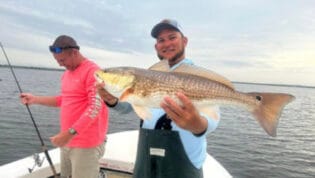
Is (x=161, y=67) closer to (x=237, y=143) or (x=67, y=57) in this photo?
(x=67, y=57)

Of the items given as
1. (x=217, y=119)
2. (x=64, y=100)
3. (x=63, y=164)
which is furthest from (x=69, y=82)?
(x=217, y=119)

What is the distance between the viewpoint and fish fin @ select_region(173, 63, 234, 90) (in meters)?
2.79

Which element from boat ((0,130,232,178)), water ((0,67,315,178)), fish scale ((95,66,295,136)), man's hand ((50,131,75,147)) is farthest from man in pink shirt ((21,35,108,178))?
water ((0,67,315,178))

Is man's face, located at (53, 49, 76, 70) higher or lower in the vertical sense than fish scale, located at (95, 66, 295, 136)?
higher

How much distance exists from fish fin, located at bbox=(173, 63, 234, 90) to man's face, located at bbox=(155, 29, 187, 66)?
1.46 ft

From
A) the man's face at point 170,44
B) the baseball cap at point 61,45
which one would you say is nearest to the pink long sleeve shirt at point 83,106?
the baseball cap at point 61,45

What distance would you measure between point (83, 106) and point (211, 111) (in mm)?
2227

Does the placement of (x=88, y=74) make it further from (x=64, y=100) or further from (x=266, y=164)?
(x=266, y=164)

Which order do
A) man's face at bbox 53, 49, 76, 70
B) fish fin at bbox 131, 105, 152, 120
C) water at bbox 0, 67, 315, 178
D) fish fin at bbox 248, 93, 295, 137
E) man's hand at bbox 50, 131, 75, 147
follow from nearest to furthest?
1. fish fin at bbox 131, 105, 152, 120
2. fish fin at bbox 248, 93, 295, 137
3. man's hand at bbox 50, 131, 75, 147
4. man's face at bbox 53, 49, 76, 70
5. water at bbox 0, 67, 315, 178

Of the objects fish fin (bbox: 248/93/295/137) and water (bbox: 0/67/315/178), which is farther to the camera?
water (bbox: 0/67/315/178)

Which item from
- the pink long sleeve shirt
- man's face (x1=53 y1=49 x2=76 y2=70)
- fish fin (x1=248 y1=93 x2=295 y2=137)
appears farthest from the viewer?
man's face (x1=53 y1=49 x2=76 y2=70)

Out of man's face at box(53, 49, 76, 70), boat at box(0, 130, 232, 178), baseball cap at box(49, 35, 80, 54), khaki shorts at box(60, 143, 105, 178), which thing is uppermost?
baseball cap at box(49, 35, 80, 54)

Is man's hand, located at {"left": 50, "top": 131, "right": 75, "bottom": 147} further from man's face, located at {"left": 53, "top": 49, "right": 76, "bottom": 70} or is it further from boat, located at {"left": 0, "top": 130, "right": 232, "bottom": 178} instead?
boat, located at {"left": 0, "top": 130, "right": 232, "bottom": 178}

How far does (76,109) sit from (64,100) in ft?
0.92
